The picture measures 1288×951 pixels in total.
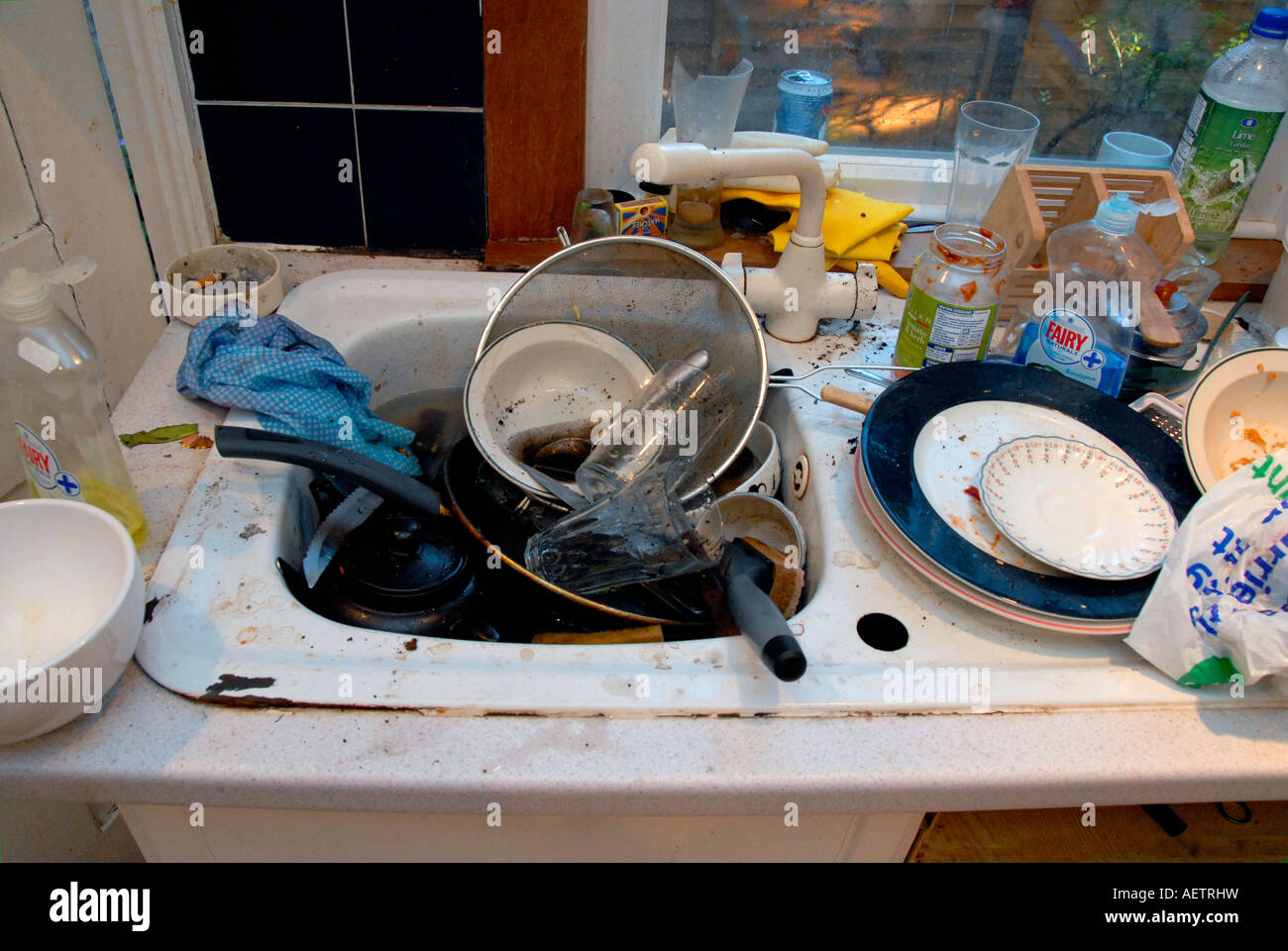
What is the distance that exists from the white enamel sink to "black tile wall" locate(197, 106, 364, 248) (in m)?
0.48

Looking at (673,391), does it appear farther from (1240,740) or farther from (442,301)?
(1240,740)

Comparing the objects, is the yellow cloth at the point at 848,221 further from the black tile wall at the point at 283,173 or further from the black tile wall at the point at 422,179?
the black tile wall at the point at 283,173

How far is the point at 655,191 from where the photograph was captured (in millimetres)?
1187

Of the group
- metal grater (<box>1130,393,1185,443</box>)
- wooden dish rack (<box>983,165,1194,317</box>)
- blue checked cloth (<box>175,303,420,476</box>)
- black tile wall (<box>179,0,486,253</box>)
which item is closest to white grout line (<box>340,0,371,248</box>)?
black tile wall (<box>179,0,486,253</box>)

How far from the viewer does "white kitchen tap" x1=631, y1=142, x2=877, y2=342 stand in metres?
0.97

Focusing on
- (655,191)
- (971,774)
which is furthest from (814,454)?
(655,191)

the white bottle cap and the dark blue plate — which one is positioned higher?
the white bottle cap

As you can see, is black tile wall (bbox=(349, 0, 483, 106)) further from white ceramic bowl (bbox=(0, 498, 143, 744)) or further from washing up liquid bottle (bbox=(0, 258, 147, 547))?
white ceramic bowl (bbox=(0, 498, 143, 744))

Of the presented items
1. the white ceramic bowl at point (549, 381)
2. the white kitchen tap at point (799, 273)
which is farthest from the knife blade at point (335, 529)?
the white kitchen tap at point (799, 273)
